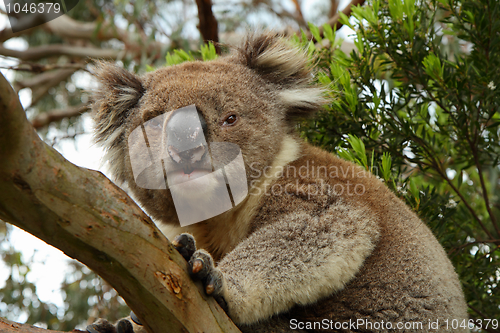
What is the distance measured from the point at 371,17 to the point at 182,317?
199 centimetres

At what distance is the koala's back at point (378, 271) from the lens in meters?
1.80

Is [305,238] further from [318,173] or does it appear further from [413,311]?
[413,311]

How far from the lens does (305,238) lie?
1721 millimetres

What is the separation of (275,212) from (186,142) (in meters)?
0.49

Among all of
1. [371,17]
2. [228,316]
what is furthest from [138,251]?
[371,17]

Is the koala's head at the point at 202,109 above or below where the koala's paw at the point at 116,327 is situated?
above

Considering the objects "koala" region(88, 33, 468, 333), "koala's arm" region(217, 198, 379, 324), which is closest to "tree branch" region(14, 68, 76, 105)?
"koala" region(88, 33, 468, 333)

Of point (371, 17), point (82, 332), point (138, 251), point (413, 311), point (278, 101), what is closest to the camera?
point (138, 251)

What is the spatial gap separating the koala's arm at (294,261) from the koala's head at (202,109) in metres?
0.37

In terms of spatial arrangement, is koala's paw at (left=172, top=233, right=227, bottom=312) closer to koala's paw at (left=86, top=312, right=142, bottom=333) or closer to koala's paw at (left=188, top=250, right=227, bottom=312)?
koala's paw at (left=188, top=250, right=227, bottom=312)

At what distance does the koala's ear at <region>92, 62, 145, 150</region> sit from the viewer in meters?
2.26

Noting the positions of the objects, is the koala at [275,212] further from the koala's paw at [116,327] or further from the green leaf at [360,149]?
the green leaf at [360,149]

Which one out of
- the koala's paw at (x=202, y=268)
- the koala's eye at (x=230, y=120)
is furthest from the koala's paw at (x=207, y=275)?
the koala's eye at (x=230, y=120)

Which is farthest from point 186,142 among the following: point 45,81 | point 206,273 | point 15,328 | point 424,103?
point 45,81
